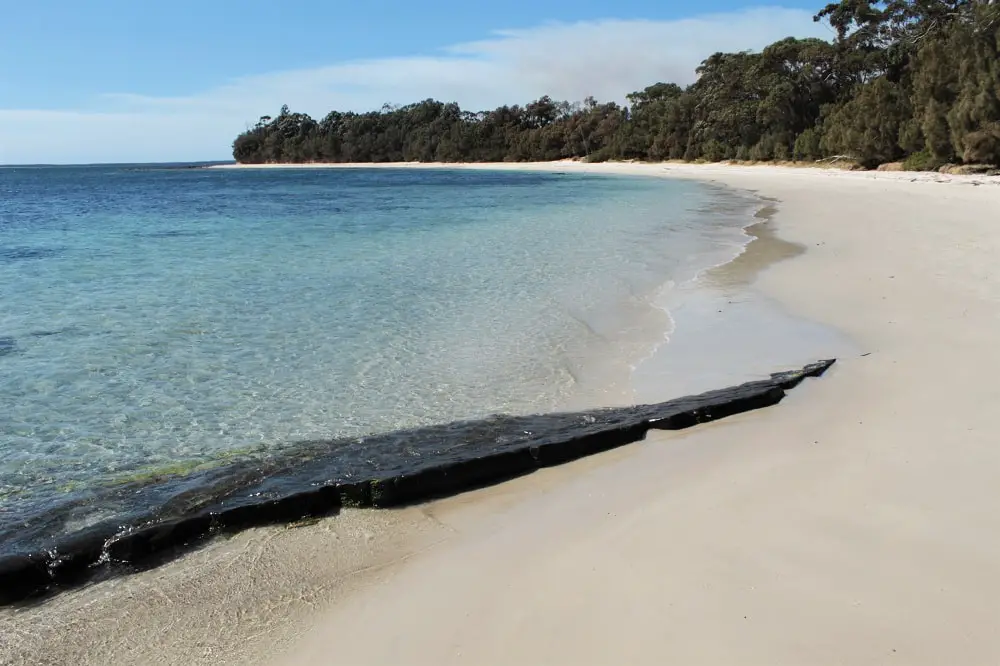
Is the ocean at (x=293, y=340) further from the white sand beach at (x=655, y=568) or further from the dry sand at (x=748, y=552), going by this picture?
the dry sand at (x=748, y=552)

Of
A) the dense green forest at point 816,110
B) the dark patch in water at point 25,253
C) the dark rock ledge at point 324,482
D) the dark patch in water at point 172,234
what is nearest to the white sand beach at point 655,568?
the dark rock ledge at point 324,482

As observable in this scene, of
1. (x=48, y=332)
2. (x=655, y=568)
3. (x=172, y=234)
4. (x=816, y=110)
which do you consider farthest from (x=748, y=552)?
(x=816, y=110)

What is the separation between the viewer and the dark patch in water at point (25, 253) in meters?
15.7

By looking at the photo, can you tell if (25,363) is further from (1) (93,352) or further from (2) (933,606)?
(2) (933,606)

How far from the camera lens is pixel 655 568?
3119 millimetres

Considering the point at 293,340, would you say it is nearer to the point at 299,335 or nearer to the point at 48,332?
the point at 299,335

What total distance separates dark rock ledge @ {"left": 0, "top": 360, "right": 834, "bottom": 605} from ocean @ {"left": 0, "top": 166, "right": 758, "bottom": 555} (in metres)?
0.27

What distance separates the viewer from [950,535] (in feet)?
10.7

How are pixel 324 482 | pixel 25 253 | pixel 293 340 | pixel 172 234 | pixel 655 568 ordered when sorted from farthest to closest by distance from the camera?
pixel 172 234 → pixel 25 253 → pixel 293 340 → pixel 324 482 → pixel 655 568

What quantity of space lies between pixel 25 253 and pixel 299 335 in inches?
493

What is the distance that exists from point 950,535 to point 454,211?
24.6 metres

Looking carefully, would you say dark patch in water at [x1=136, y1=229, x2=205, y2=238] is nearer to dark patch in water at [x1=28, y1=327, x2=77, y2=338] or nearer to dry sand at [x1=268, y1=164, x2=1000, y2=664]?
dark patch in water at [x1=28, y1=327, x2=77, y2=338]

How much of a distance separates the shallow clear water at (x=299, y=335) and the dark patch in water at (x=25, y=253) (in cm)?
11

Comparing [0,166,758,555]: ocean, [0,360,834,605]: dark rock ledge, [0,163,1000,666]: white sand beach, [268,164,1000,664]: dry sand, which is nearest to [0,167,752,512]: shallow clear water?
[0,166,758,555]: ocean
